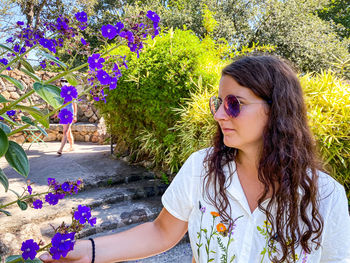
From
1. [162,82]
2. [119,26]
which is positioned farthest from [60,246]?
[162,82]

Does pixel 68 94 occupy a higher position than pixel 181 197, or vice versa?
pixel 68 94

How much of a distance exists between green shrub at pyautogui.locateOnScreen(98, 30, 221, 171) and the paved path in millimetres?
860

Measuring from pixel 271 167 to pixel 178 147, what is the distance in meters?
2.90

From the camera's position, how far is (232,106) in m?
1.01

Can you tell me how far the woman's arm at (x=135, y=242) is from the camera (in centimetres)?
92

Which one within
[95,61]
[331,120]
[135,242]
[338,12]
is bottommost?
[135,242]

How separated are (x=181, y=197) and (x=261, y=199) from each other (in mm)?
314

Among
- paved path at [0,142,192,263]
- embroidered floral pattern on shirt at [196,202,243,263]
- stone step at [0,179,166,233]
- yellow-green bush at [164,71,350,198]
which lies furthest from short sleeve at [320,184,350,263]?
stone step at [0,179,166,233]

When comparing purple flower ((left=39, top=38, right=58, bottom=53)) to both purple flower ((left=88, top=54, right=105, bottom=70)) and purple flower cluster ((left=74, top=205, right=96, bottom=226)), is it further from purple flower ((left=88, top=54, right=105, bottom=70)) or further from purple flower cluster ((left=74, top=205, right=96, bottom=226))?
purple flower cluster ((left=74, top=205, right=96, bottom=226))

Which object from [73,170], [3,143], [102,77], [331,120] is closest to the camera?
[3,143]

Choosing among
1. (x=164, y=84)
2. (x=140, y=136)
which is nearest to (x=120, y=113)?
(x=140, y=136)

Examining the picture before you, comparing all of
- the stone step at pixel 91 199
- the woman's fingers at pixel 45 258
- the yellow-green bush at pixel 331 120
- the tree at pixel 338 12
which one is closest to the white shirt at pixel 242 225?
the woman's fingers at pixel 45 258

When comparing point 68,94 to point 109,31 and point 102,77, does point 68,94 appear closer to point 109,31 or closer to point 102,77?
point 102,77

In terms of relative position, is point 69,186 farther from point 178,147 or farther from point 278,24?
point 278,24
